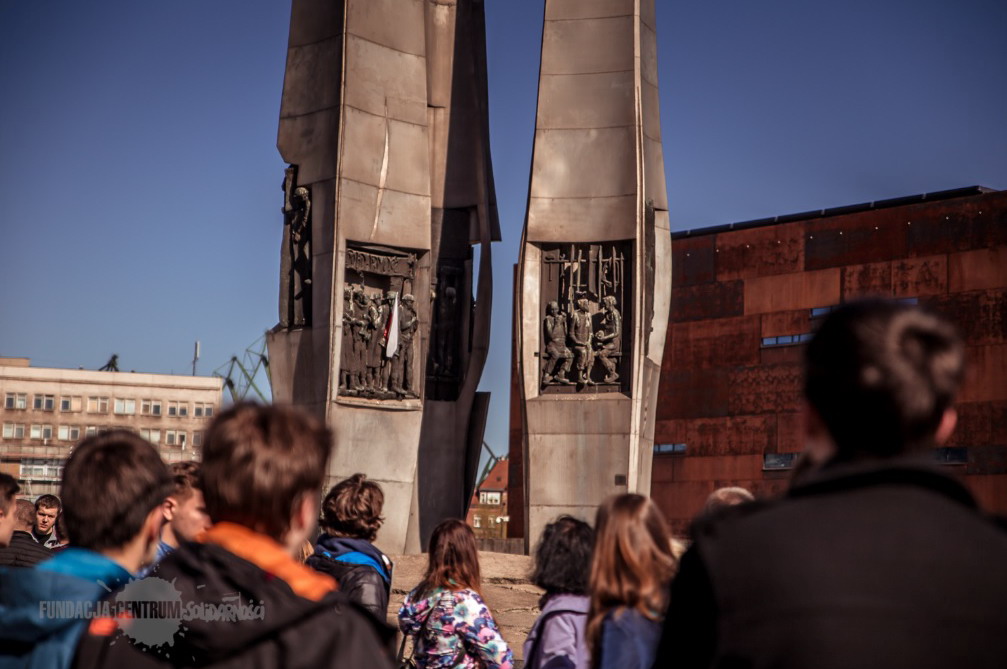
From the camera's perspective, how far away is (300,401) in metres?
16.9

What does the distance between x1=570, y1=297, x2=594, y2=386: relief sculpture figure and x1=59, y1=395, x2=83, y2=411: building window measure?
5982 centimetres

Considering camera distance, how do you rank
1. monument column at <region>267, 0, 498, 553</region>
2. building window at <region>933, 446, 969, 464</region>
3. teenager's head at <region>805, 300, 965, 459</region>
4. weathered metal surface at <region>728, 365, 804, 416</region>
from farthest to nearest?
weathered metal surface at <region>728, 365, 804, 416</region>
building window at <region>933, 446, 969, 464</region>
monument column at <region>267, 0, 498, 553</region>
teenager's head at <region>805, 300, 965, 459</region>

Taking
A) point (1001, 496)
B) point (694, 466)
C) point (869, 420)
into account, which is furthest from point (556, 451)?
point (694, 466)

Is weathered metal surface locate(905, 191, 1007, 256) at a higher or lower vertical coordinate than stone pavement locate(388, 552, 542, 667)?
higher

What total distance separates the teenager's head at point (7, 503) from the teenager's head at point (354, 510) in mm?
1276

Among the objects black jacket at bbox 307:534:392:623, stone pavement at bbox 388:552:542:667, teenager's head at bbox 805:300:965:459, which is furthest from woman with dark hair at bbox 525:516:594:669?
stone pavement at bbox 388:552:542:667

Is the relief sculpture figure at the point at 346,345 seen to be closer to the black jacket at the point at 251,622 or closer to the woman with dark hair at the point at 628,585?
the woman with dark hair at the point at 628,585

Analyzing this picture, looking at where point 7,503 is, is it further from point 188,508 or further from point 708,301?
point 708,301

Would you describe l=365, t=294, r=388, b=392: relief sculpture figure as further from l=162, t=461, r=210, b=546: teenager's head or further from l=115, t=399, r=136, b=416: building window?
l=115, t=399, r=136, b=416: building window

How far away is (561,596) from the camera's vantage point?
4.60 metres

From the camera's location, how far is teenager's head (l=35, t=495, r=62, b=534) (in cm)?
868

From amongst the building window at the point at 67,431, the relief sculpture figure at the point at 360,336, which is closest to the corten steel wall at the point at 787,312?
the relief sculpture figure at the point at 360,336

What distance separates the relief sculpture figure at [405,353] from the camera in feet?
55.6

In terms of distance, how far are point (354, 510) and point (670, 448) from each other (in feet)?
132
